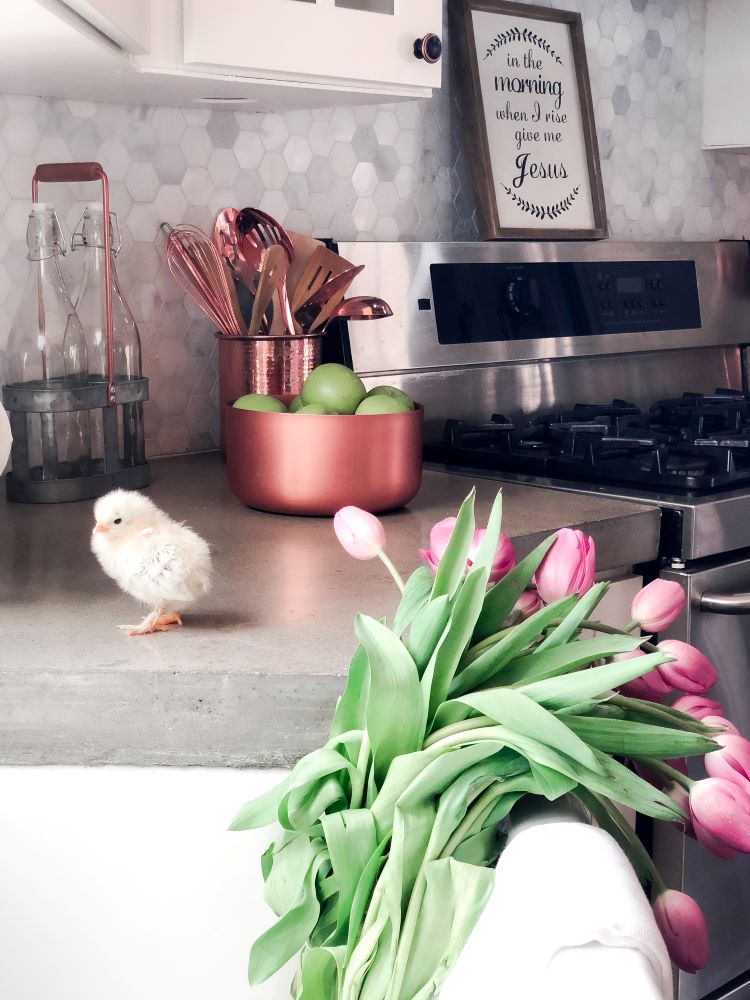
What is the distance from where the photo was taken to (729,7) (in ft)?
8.30

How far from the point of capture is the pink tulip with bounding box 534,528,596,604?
2.22 ft

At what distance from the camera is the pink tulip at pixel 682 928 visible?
0.59 meters

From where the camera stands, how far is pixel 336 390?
4.29 ft

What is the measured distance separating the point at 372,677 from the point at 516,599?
0.11 m

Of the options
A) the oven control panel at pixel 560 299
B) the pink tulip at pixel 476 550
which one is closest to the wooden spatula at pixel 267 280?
the oven control panel at pixel 560 299

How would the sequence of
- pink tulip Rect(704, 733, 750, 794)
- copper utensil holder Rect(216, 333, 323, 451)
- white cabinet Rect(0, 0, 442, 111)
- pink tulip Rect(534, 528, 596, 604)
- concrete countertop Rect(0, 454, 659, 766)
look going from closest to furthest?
1. pink tulip Rect(704, 733, 750, 794)
2. pink tulip Rect(534, 528, 596, 604)
3. concrete countertop Rect(0, 454, 659, 766)
4. white cabinet Rect(0, 0, 442, 111)
5. copper utensil holder Rect(216, 333, 323, 451)

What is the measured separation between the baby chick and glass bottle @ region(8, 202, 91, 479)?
503 mm

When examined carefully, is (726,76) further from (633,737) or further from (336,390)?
(633,737)

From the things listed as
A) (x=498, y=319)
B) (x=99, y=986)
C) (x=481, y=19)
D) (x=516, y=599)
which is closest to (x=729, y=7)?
(x=481, y=19)

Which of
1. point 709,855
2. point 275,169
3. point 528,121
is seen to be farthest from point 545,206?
point 709,855

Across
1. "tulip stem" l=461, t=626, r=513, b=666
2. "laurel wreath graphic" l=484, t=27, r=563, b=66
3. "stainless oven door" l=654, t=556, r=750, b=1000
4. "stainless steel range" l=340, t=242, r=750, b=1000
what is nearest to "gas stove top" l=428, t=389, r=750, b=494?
"stainless steel range" l=340, t=242, r=750, b=1000

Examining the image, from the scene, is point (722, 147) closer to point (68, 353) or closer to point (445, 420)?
point (445, 420)

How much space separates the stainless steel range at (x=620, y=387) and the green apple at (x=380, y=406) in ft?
0.90

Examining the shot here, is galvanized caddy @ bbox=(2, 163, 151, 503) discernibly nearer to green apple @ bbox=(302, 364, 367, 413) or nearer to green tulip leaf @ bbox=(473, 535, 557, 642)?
green apple @ bbox=(302, 364, 367, 413)
